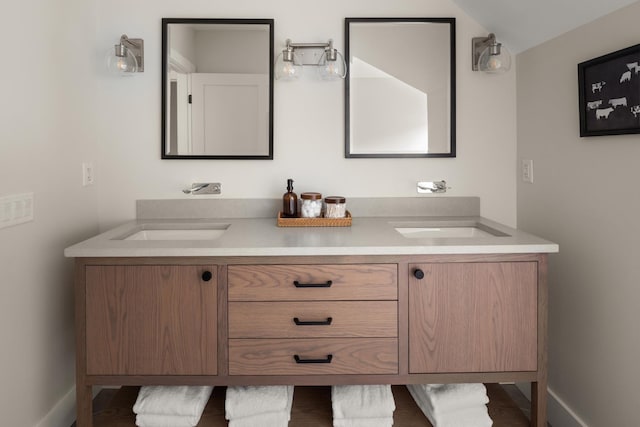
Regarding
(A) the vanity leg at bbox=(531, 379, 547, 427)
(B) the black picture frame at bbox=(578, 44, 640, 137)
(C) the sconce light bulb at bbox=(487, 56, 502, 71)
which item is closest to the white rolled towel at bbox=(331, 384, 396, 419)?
(A) the vanity leg at bbox=(531, 379, 547, 427)

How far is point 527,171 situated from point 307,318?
1.31 metres

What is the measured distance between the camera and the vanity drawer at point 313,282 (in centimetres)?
177

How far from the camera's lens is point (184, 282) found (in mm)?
1761

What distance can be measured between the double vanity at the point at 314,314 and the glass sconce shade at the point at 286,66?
0.92 m

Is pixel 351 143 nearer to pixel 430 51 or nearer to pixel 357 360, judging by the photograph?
pixel 430 51

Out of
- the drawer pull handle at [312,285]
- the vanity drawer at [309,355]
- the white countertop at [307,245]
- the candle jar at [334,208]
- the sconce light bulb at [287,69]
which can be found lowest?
the vanity drawer at [309,355]

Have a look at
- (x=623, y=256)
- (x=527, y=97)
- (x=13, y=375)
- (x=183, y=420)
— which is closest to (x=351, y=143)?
(x=527, y=97)

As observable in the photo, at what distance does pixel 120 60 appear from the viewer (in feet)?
7.41

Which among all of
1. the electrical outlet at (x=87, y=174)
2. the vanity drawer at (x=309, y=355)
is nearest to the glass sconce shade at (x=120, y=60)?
the electrical outlet at (x=87, y=174)

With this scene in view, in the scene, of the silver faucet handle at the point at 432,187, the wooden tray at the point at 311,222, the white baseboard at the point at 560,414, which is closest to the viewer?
the white baseboard at the point at 560,414

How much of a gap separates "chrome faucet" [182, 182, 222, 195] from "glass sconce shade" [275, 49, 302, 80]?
0.60 m

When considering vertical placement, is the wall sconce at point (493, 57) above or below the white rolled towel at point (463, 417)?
above

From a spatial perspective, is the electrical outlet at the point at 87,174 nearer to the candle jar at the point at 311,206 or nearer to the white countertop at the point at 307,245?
the white countertop at the point at 307,245

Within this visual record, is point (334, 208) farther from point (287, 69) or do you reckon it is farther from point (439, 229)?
point (287, 69)
